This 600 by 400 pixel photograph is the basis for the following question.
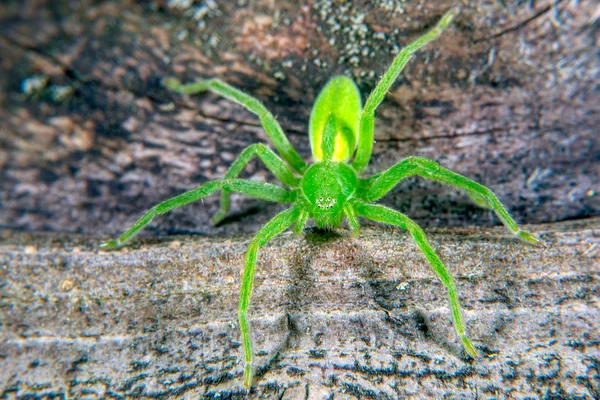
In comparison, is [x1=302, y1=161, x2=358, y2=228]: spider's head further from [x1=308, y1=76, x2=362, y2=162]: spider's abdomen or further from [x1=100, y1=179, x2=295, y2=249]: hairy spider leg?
[x1=100, y1=179, x2=295, y2=249]: hairy spider leg

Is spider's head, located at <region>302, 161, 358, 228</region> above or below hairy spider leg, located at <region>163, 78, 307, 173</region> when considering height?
below

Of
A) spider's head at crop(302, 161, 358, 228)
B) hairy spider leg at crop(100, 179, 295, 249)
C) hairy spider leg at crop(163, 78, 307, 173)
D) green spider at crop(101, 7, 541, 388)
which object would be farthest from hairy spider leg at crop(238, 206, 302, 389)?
hairy spider leg at crop(163, 78, 307, 173)

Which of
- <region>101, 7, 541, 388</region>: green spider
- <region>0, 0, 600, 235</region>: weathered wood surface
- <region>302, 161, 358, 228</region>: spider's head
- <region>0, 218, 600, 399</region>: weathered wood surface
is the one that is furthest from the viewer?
<region>0, 0, 600, 235</region>: weathered wood surface

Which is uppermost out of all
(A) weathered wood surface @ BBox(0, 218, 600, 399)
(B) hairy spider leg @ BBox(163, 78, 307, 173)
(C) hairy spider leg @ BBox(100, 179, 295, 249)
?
(B) hairy spider leg @ BBox(163, 78, 307, 173)

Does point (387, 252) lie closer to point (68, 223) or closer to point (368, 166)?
point (368, 166)

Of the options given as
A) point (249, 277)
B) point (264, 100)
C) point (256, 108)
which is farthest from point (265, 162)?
point (249, 277)

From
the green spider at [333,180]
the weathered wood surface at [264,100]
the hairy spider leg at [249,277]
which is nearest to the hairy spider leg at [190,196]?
the green spider at [333,180]
